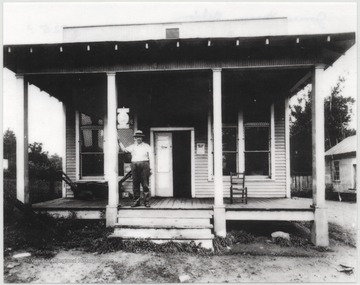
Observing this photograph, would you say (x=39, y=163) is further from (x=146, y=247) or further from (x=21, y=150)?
(x=146, y=247)

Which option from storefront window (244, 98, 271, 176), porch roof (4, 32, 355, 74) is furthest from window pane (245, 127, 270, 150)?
porch roof (4, 32, 355, 74)

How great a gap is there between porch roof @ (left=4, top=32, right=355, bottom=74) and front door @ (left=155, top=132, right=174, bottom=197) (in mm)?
3122

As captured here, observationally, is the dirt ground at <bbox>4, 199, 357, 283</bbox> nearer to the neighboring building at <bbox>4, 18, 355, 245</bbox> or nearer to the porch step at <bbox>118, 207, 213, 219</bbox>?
the neighboring building at <bbox>4, 18, 355, 245</bbox>

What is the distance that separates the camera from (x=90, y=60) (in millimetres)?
6793

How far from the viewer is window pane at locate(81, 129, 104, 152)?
936 cm

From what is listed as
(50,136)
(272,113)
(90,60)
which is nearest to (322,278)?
(272,113)

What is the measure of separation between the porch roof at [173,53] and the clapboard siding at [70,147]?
8.56 ft

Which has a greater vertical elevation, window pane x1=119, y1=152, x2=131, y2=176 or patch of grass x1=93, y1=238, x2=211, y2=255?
window pane x1=119, y1=152, x2=131, y2=176

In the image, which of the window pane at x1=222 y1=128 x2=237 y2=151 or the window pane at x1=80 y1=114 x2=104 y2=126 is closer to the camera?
the window pane at x1=222 y1=128 x2=237 y2=151

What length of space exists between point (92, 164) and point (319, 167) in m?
6.63

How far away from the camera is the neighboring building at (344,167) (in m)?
17.9

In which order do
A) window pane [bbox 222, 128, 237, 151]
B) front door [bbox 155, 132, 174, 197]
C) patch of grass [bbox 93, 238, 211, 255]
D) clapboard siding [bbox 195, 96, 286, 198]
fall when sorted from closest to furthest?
patch of grass [bbox 93, 238, 211, 255] < clapboard siding [bbox 195, 96, 286, 198] < window pane [bbox 222, 128, 237, 151] < front door [bbox 155, 132, 174, 197]

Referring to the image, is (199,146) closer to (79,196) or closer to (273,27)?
(79,196)

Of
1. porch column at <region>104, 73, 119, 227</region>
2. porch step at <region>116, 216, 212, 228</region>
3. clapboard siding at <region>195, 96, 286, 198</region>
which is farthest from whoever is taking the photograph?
clapboard siding at <region>195, 96, 286, 198</region>
